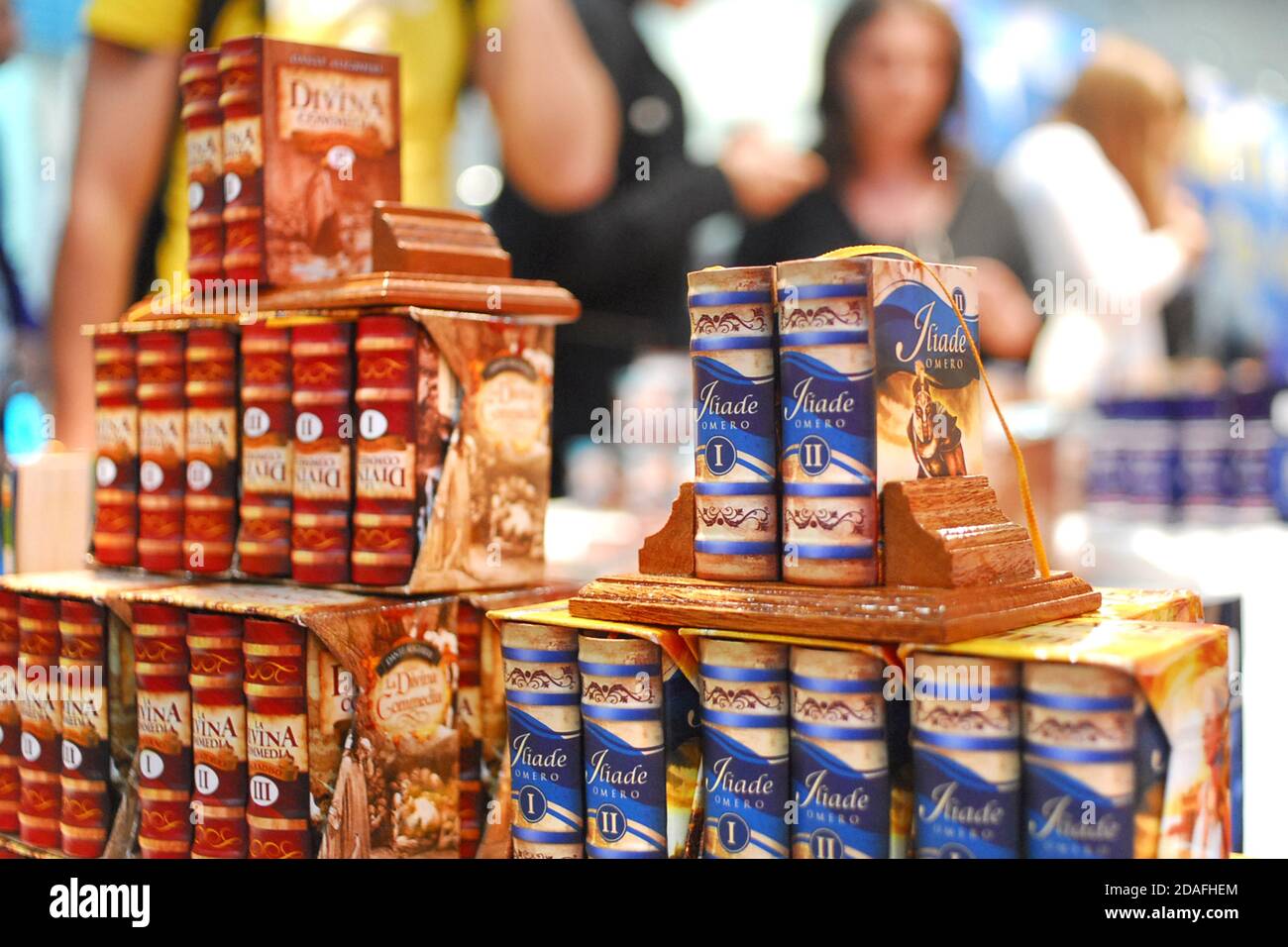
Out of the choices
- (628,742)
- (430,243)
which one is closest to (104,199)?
(430,243)

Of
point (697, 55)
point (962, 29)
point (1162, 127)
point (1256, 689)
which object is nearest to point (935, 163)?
point (962, 29)

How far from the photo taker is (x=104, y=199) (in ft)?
14.6

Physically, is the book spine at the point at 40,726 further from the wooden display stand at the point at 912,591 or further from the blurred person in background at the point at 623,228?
the blurred person in background at the point at 623,228

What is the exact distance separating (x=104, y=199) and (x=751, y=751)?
12.1 ft

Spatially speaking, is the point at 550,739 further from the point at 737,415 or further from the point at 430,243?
the point at 430,243

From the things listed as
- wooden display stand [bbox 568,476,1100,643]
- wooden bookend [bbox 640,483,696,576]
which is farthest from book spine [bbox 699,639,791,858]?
wooden bookend [bbox 640,483,696,576]

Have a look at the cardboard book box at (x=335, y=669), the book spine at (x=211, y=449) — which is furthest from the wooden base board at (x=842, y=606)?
the book spine at (x=211, y=449)

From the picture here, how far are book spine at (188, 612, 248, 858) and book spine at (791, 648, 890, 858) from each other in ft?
3.20

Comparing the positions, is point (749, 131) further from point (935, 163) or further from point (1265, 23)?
point (1265, 23)

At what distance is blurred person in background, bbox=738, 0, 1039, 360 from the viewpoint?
5.33 m

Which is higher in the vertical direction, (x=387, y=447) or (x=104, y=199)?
(x=104, y=199)

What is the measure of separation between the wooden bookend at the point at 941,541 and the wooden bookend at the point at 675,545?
280 mm

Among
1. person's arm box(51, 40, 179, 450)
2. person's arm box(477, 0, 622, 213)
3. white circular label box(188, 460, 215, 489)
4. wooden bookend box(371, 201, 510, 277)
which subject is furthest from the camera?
Answer: person's arm box(477, 0, 622, 213)

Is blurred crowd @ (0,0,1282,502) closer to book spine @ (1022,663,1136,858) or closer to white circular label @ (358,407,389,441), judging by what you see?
white circular label @ (358,407,389,441)
